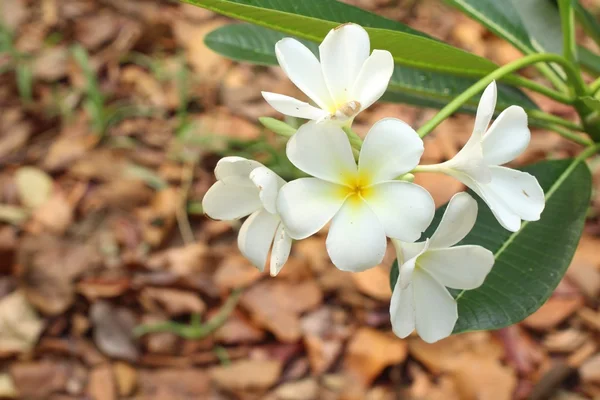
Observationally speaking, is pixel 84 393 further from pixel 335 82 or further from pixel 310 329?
pixel 335 82

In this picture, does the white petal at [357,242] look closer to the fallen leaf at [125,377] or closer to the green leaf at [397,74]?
the green leaf at [397,74]

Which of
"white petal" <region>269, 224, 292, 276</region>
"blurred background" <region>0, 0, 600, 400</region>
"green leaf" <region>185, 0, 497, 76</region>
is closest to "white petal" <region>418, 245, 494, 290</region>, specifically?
"white petal" <region>269, 224, 292, 276</region>

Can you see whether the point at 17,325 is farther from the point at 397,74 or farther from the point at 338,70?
the point at 338,70

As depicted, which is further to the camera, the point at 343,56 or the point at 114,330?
the point at 114,330

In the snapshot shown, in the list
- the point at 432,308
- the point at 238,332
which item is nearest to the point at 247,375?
the point at 238,332

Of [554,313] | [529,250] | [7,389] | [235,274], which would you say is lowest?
[7,389]

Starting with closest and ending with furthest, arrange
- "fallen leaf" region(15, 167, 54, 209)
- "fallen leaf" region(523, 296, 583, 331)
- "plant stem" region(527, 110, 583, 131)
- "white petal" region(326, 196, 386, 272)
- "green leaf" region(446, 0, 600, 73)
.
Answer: "white petal" region(326, 196, 386, 272) → "plant stem" region(527, 110, 583, 131) → "green leaf" region(446, 0, 600, 73) → "fallen leaf" region(523, 296, 583, 331) → "fallen leaf" region(15, 167, 54, 209)

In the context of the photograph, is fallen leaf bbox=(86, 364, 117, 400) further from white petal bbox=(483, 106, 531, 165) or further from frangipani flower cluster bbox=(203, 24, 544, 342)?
white petal bbox=(483, 106, 531, 165)
